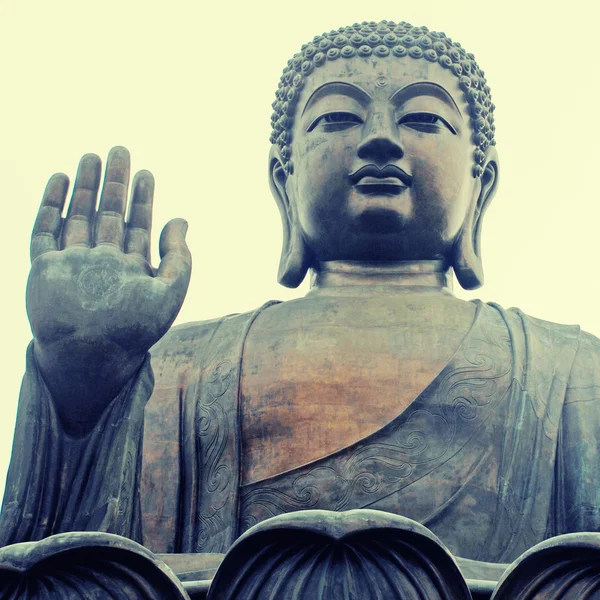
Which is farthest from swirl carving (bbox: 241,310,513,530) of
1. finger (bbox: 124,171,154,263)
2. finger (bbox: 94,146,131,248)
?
finger (bbox: 94,146,131,248)

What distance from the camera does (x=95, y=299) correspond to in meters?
8.12

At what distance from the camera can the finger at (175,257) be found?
8.39 meters

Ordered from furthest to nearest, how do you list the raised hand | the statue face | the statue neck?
the statue neck
the statue face
the raised hand

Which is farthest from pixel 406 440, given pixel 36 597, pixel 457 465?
pixel 36 597

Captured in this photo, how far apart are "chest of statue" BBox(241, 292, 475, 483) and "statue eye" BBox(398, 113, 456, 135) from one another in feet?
3.20

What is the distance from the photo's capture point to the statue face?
10000 millimetres

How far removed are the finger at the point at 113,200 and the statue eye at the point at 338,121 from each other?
1.66 meters

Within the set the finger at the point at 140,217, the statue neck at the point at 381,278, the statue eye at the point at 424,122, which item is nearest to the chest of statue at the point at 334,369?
the statue neck at the point at 381,278

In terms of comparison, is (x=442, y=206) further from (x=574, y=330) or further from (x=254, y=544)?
(x=254, y=544)

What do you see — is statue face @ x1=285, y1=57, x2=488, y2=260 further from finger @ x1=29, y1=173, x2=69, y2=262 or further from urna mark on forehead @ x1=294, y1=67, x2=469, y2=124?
finger @ x1=29, y1=173, x2=69, y2=262

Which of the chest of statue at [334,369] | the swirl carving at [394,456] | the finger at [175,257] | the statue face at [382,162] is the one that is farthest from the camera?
the statue face at [382,162]

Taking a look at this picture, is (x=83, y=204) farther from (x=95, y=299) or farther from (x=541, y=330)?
(x=541, y=330)

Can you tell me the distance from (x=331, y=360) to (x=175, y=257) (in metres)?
1.30

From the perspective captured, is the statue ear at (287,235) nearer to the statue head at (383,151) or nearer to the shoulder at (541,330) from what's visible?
the statue head at (383,151)
